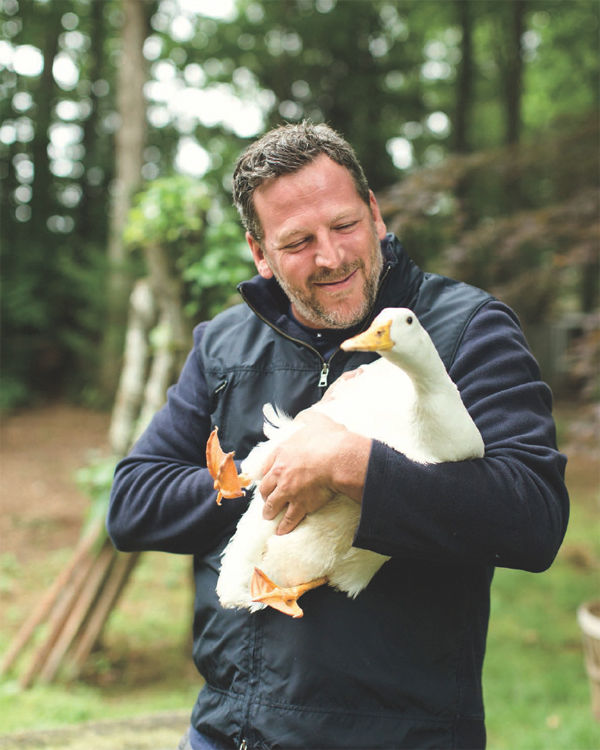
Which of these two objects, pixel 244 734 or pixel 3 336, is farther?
pixel 3 336

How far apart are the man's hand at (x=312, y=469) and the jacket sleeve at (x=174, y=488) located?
29cm

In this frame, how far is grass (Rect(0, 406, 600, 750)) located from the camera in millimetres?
4215

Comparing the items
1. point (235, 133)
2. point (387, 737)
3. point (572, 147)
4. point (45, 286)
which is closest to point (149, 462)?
point (387, 737)

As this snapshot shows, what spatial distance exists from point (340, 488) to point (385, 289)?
0.67m

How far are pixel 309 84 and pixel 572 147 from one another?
7.83 m

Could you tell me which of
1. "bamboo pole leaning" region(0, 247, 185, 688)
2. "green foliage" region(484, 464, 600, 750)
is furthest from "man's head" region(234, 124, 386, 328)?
"green foliage" region(484, 464, 600, 750)

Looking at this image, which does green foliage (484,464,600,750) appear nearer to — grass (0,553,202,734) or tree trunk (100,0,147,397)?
grass (0,553,202,734)

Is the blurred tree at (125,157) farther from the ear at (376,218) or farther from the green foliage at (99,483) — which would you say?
the ear at (376,218)

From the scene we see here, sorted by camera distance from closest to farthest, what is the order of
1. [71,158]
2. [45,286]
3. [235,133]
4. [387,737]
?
[387,737]
[235,133]
[45,286]
[71,158]

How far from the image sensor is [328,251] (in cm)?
186

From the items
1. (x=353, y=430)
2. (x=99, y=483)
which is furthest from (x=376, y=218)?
(x=99, y=483)

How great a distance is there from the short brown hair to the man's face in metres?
0.02

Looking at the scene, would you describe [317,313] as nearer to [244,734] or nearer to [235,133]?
[244,734]

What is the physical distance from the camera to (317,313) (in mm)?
1958
